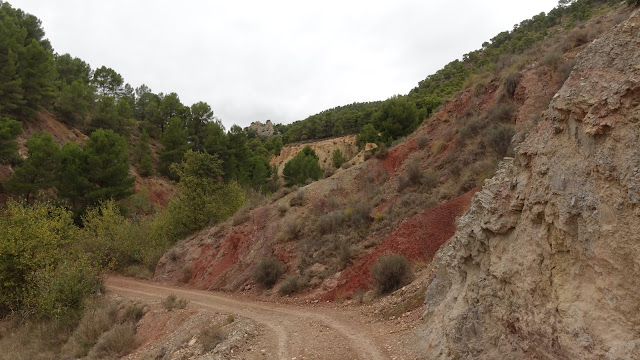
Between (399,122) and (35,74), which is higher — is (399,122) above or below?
below

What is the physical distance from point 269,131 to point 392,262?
A: 326 ft

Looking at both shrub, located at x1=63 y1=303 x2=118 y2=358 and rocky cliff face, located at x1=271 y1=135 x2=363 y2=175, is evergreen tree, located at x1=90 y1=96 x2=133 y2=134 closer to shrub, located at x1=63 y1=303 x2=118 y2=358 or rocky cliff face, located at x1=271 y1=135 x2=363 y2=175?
rocky cliff face, located at x1=271 y1=135 x2=363 y2=175

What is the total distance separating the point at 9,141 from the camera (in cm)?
3600

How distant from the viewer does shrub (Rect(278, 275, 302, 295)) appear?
16391mm

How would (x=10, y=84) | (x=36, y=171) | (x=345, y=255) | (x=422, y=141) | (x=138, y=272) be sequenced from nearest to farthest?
1. (x=345, y=255)
2. (x=422, y=141)
3. (x=138, y=272)
4. (x=36, y=171)
5. (x=10, y=84)

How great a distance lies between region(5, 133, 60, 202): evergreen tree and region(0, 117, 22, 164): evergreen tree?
3.77 feet

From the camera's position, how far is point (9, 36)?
1681 inches

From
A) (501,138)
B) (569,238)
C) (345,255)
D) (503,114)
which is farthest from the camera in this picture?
(503,114)

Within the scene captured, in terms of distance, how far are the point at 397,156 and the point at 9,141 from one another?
3397 cm

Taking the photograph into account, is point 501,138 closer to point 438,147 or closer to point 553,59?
point 438,147

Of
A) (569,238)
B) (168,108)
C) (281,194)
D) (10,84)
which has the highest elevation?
(10,84)

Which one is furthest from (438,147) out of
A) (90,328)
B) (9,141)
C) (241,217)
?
(9,141)

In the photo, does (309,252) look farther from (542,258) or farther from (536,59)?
(536,59)

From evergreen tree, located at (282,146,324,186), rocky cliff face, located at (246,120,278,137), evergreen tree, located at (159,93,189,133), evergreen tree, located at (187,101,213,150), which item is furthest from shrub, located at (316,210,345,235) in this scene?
rocky cliff face, located at (246,120,278,137)
